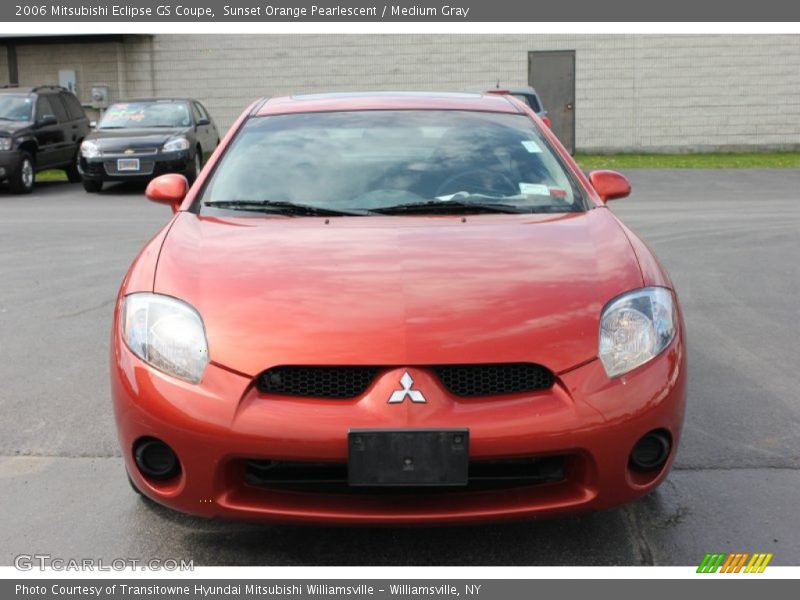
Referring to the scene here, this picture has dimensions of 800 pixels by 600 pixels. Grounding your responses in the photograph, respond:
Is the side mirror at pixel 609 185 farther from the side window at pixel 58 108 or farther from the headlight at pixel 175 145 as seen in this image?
the side window at pixel 58 108

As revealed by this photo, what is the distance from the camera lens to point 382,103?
15.1 feet

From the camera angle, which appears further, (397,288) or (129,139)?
(129,139)

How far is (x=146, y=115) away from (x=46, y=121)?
162 centimetres

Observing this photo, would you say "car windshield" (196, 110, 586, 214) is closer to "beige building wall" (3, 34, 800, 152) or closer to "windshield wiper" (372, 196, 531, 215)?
"windshield wiper" (372, 196, 531, 215)

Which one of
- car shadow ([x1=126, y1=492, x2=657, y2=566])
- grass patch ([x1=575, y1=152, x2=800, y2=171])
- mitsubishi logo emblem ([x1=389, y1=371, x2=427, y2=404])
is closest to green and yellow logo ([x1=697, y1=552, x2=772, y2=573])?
car shadow ([x1=126, y1=492, x2=657, y2=566])

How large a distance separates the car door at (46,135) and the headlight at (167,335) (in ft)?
44.8

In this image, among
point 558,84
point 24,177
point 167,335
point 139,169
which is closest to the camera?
point 167,335

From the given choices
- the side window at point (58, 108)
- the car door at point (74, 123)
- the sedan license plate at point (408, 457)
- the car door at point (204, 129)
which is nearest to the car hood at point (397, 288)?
the sedan license plate at point (408, 457)

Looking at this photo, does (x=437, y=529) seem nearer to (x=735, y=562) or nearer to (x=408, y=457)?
(x=408, y=457)

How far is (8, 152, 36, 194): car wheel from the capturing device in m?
14.9

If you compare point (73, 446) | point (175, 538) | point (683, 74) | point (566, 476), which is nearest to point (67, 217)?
point (73, 446)

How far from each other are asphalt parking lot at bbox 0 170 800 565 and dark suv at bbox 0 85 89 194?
23.5 feet

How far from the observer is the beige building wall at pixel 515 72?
23.0m

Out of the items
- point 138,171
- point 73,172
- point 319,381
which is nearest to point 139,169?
point 138,171
